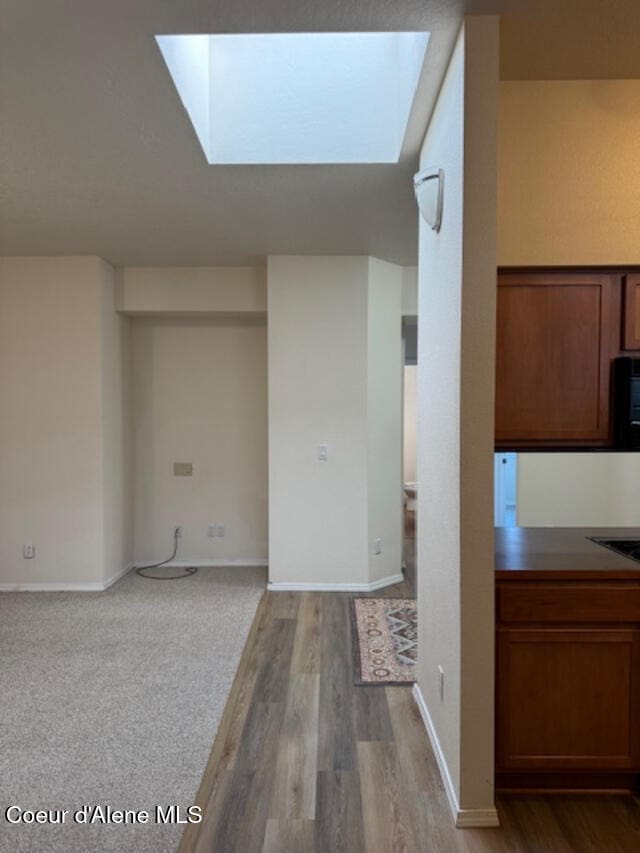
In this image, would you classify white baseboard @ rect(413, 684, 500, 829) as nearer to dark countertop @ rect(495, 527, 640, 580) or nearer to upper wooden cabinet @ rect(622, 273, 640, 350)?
dark countertop @ rect(495, 527, 640, 580)

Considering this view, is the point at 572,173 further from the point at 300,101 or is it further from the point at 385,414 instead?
the point at 385,414

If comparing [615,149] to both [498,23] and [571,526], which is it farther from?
[571,526]

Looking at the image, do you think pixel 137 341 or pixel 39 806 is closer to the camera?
pixel 39 806

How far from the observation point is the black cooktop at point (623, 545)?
2.00 metres

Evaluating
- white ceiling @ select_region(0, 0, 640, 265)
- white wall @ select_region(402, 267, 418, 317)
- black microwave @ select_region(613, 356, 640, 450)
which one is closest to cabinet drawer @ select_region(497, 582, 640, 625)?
black microwave @ select_region(613, 356, 640, 450)

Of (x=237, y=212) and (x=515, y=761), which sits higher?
(x=237, y=212)

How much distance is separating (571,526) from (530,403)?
36.2 inches

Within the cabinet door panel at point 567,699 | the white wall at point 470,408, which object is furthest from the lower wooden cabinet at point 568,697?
the white wall at point 470,408

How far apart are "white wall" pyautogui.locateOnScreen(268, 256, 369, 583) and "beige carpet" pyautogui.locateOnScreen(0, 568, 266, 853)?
59 centimetres

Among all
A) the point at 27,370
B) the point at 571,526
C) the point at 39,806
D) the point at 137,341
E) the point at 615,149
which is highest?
the point at 615,149

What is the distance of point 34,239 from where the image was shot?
3607 millimetres

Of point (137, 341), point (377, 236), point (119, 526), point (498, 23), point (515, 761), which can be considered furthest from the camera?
point (137, 341)

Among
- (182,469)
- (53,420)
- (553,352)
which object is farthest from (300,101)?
(182,469)

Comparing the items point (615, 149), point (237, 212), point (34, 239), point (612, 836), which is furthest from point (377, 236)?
point (612, 836)
